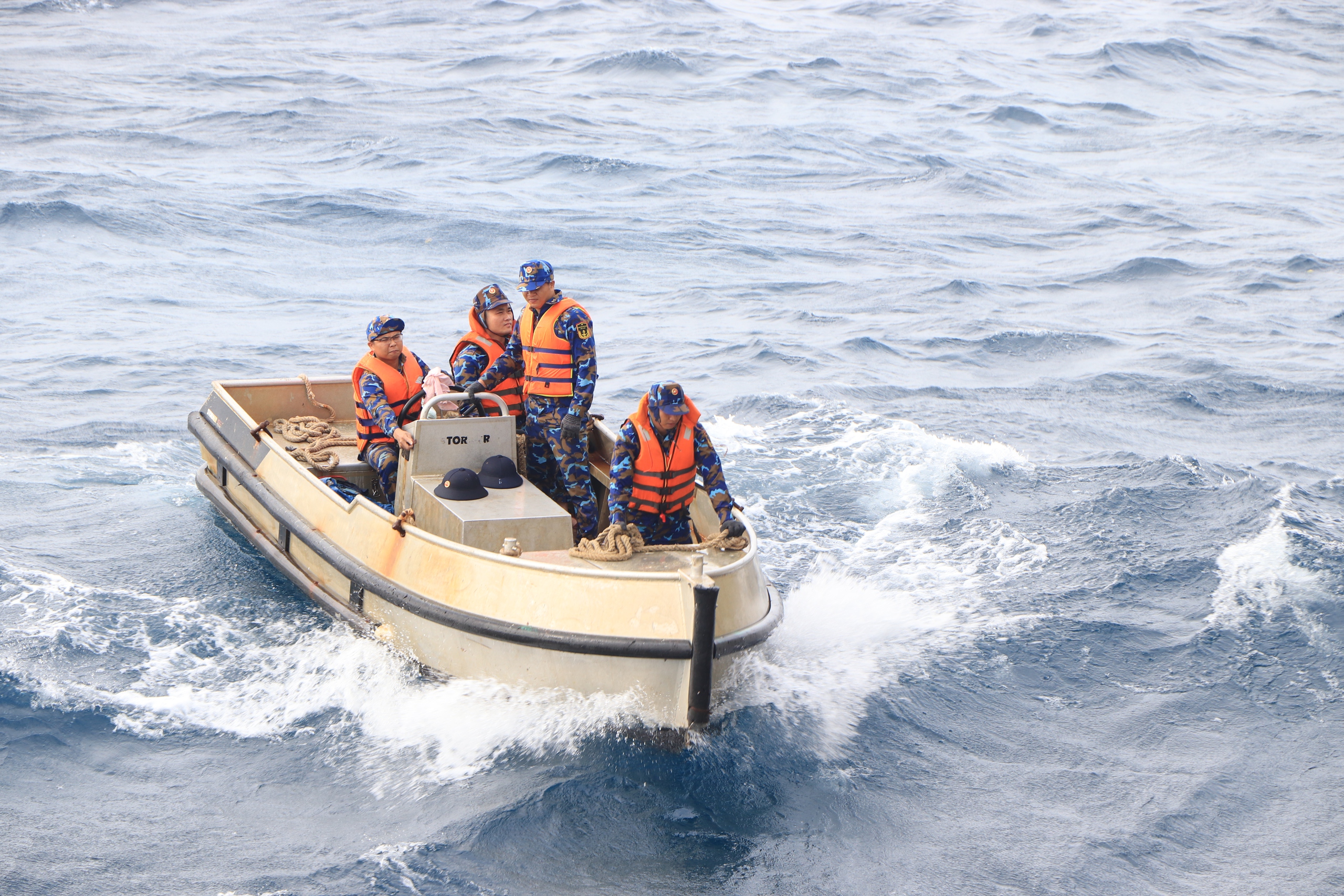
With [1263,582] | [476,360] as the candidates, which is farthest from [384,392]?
[1263,582]

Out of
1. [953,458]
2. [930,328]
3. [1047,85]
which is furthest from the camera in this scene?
[1047,85]

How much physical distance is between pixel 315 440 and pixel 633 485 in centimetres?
339

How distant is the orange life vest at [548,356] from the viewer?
804cm

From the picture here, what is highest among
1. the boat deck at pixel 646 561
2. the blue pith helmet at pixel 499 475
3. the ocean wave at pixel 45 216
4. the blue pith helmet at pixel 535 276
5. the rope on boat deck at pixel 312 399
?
the blue pith helmet at pixel 535 276

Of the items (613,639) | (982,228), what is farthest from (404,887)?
(982,228)

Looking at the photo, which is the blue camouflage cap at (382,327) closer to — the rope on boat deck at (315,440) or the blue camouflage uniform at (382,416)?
the blue camouflage uniform at (382,416)

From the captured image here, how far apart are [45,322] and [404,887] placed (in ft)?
42.4

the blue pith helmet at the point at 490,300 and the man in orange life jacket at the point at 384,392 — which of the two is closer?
the man in orange life jacket at the point at 384,392

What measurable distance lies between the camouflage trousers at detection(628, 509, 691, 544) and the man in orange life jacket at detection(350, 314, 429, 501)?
1838 mm

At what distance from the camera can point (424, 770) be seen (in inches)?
259

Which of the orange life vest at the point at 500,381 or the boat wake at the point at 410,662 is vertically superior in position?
the orange life vest at the point at 500,381

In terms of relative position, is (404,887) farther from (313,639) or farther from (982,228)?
(982,228)

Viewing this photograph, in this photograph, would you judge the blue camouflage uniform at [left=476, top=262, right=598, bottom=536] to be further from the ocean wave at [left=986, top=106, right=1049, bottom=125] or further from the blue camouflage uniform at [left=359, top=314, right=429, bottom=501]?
the ocean wave at [left=986, top=106, right=1049, bottom=125]

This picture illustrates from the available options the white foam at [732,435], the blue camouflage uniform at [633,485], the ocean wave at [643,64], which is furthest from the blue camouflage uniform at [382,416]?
the ocean wave at [643,64]
